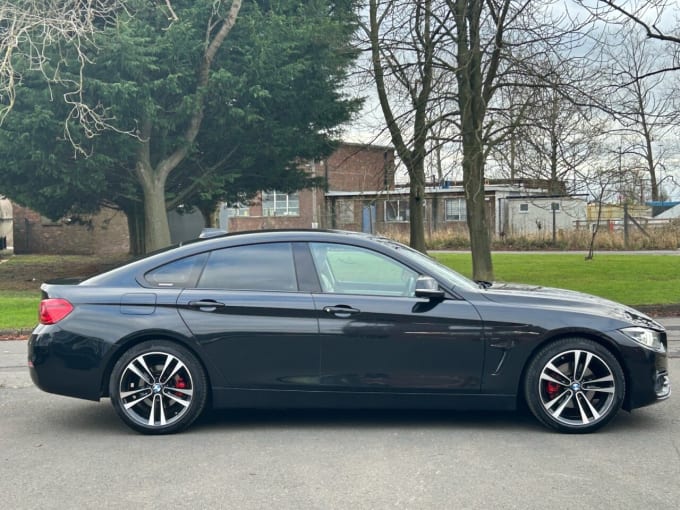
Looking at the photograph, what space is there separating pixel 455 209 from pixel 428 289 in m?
40.6

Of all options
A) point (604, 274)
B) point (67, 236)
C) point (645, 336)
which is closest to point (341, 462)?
point (645, 336)

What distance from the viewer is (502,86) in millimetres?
15617

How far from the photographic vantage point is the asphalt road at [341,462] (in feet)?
14.8

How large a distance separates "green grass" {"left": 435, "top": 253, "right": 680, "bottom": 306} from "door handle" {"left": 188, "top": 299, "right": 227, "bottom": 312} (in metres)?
9.98

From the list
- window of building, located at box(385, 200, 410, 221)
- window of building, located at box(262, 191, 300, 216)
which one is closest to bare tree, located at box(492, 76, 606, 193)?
window of building, located at box(385, 200, 410, 221)

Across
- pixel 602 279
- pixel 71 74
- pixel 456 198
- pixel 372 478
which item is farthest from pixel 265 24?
pixel 456 198

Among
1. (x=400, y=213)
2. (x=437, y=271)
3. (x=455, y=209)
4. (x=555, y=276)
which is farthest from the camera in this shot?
(x=400, y=213)

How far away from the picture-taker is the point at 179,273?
6152 millimetres

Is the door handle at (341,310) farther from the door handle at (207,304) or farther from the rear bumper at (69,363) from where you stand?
the rear bumper at (69,363)

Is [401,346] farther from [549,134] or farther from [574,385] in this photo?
[549,134]

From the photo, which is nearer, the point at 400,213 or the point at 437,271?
the point at 437,271

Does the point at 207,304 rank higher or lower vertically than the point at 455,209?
lower

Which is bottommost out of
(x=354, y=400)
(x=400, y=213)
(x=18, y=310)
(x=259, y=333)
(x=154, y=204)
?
(x=354, y=400)

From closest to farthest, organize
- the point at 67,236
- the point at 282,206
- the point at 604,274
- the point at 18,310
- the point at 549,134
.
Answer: the point at 18,310 < the point at 549,134 < the point at 604,274 < the point at 67,236 < the point at 282,206
